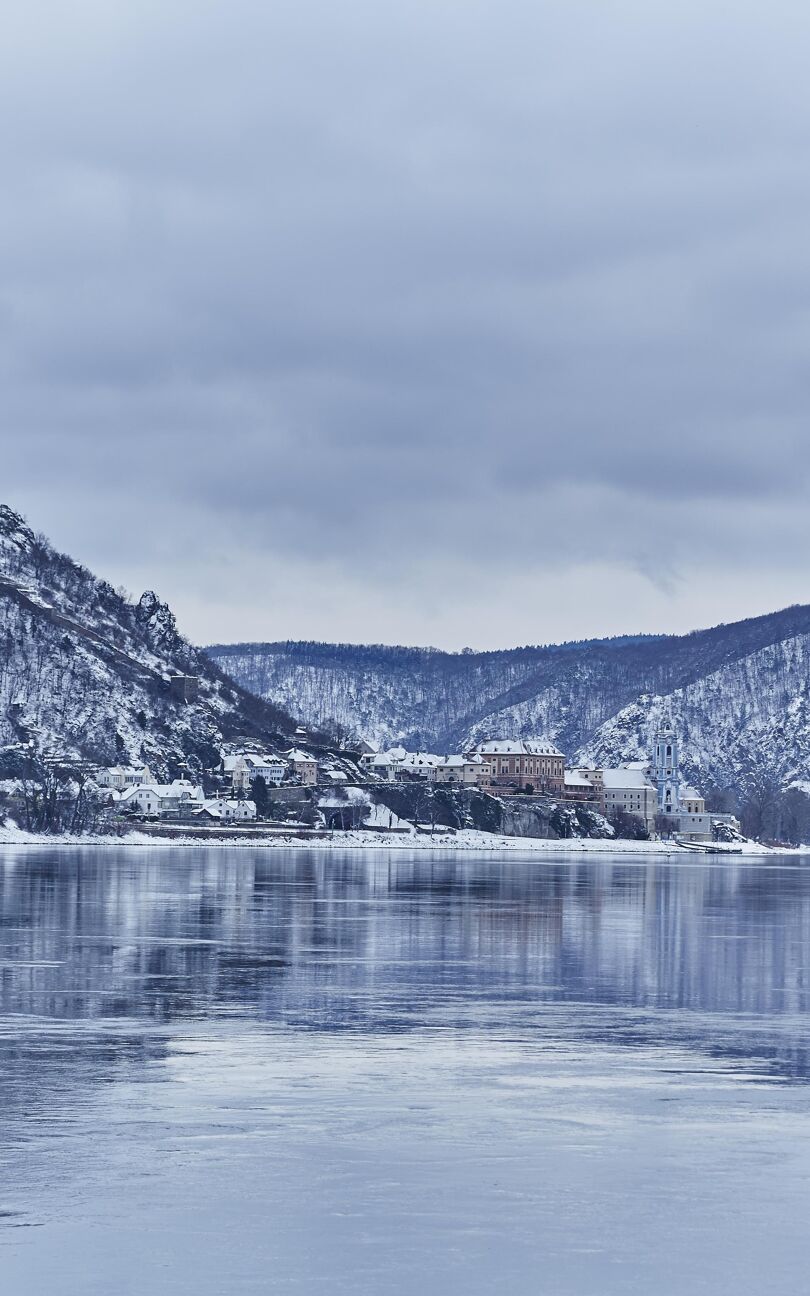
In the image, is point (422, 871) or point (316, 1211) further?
point (422, 871)

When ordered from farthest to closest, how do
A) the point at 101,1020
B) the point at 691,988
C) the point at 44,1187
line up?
the point at 691,988 → the point at 101,1020 → the point at 44,1187

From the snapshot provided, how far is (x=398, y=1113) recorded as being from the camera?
25.0 metres

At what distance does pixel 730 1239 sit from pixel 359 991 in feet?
72.3

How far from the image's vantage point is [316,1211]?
63.5 ft

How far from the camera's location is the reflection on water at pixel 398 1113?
17.8m

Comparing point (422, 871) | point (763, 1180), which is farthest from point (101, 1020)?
point (422, 871)

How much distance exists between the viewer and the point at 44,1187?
20.1 meters

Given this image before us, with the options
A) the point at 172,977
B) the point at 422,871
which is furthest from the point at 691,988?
the point at 422,871

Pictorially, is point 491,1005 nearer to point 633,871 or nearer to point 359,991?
point 359,991

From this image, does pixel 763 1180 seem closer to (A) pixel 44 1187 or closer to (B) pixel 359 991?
(A) pixel 44 1187

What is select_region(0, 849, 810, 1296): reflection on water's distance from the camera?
17.8 m

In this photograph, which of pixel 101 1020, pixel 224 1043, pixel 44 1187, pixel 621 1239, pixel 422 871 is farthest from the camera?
pixel 422 871

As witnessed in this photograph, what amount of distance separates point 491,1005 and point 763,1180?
666 inches

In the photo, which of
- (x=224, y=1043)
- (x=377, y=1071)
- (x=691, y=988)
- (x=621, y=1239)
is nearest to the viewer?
(x=621, y=1239)
